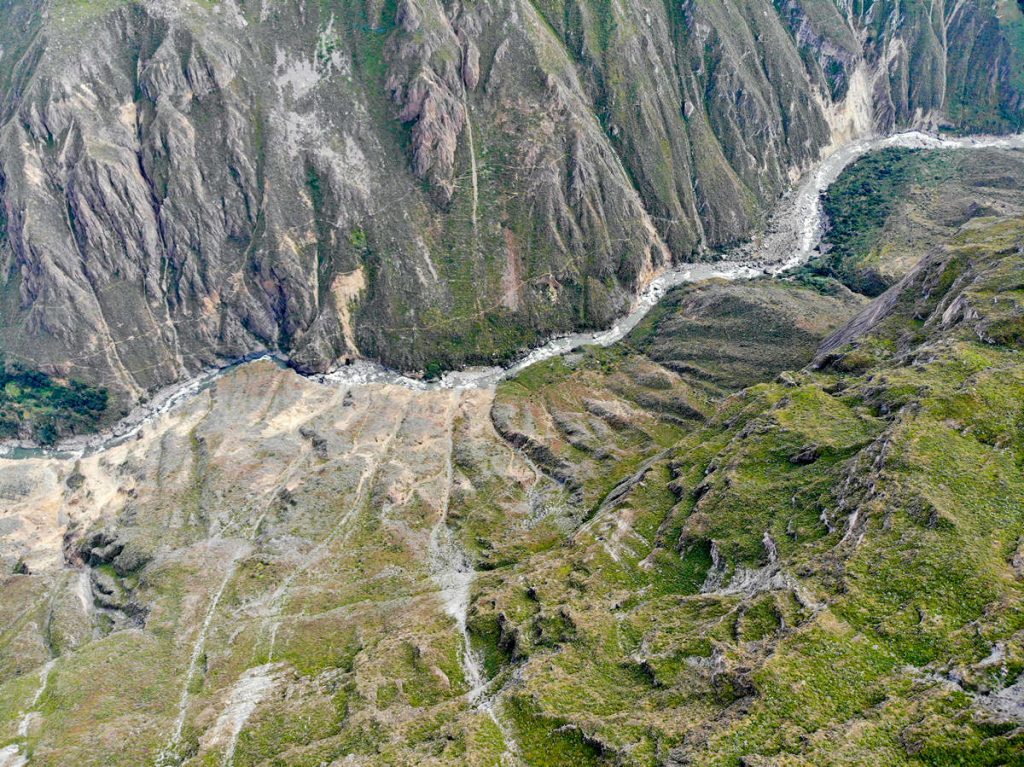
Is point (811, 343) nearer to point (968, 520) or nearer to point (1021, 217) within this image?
point (1021, 217)

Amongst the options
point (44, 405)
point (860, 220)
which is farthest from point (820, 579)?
point (44, 405)

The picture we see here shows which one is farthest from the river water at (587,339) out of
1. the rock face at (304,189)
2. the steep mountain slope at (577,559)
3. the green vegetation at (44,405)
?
the steep mountain slope at (577,559)

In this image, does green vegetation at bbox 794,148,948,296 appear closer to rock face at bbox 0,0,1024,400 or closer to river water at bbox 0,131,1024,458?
river water at bbox 0,131,1024,458

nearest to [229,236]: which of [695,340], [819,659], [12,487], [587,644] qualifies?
[12,487]

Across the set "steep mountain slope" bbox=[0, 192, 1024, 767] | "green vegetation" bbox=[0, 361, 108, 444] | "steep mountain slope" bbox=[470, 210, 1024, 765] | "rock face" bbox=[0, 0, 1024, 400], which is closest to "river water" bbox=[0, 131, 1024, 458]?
"green vegetation" bbox=[0, 361, 108, 444]

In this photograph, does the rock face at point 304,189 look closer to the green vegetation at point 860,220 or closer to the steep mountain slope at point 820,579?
the green vegetation at point 860,220

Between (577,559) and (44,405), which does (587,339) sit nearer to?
(577,559)
